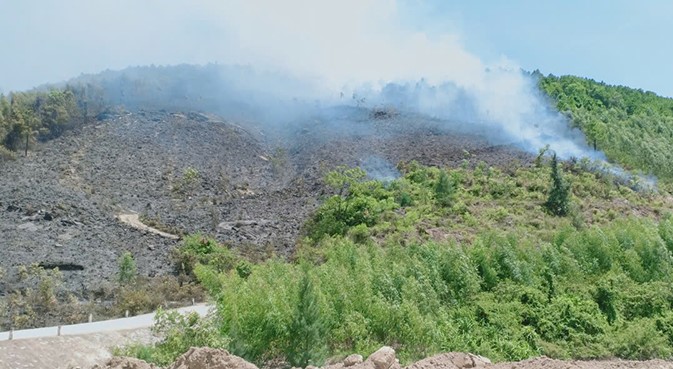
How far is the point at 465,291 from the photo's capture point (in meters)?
28.1

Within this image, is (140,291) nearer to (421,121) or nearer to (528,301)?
(528,301)

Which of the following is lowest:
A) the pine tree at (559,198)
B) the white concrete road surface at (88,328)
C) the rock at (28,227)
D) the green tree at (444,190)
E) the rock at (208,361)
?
the rock at (28,227)

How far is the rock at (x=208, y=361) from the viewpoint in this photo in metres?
11.9

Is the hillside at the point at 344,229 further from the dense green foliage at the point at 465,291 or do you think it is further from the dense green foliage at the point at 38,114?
the dense green foliage at the point at 38,114

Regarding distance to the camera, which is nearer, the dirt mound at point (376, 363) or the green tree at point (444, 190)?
the dirt mound at point (376, 363)

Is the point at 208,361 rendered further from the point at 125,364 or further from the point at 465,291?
the point at 465,291

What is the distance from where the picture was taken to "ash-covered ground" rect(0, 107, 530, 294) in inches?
1678

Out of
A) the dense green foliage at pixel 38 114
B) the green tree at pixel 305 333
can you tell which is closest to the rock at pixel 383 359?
the green tree at pixel 305 333

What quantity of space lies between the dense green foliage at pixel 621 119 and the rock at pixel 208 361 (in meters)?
47.9

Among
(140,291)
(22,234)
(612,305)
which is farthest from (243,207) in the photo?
(612,305)

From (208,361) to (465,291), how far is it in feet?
58.2

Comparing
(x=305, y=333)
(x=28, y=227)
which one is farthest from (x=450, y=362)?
(x=28, y=227)

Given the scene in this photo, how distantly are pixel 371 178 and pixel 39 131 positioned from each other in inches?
1540

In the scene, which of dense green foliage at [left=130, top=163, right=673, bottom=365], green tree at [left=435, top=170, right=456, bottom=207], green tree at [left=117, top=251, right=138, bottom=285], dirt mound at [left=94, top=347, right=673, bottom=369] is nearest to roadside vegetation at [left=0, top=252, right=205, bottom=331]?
green tree at [left=117, top=251, right=138, bottom=285]
